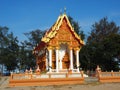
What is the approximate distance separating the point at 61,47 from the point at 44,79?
8.80 m

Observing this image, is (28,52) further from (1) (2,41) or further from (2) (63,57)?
(2) (63,57)

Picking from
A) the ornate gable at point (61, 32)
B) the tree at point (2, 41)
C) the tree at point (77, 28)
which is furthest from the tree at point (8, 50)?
the ornate gable at point (61, 32)

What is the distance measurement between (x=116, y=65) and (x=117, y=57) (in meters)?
Answer: 1.45

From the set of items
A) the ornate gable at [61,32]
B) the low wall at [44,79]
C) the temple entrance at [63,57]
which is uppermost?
the ornate gable at [61,32]

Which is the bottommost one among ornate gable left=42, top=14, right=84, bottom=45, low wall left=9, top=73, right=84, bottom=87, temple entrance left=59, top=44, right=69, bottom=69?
low wall left=9, top=73, right=84, bottom=87

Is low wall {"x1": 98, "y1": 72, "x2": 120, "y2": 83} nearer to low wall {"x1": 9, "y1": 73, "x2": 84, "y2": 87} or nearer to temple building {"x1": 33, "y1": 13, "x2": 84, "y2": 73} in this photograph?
low wall {"x1": 9, "y1": 73, "x2": 84, "y2": 87}

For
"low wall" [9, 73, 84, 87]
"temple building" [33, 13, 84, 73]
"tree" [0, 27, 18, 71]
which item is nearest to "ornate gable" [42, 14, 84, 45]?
"temple building" [33, 13, 84, 73]

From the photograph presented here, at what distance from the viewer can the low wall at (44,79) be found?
76.1 ft

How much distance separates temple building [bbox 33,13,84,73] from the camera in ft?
96.5

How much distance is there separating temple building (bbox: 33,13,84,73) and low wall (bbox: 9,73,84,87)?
3399 mm

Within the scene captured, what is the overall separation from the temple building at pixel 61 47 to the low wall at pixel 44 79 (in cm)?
340

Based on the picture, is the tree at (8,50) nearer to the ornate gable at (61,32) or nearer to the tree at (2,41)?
the tree at (2,41)

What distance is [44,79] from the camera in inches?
942

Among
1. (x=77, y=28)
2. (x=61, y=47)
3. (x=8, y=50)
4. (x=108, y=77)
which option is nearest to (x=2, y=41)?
(x=8, y=50)
